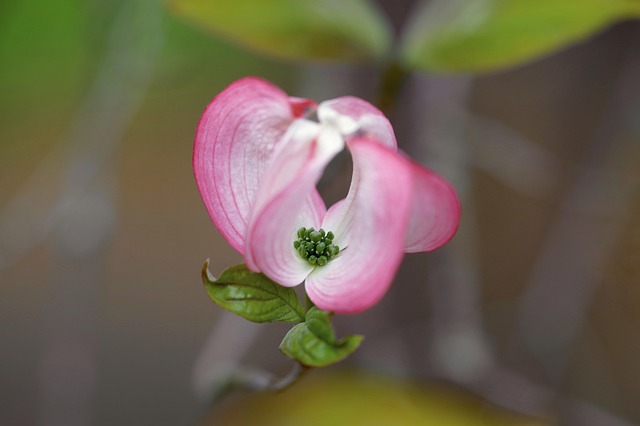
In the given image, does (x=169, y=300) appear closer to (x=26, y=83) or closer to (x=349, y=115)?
(x=26, y=83)

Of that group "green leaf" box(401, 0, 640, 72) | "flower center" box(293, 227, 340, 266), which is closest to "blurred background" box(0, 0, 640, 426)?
"green leaf" box(401, 0, 640, 72)

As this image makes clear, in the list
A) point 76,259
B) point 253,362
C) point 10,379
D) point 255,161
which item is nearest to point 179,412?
point 253,362

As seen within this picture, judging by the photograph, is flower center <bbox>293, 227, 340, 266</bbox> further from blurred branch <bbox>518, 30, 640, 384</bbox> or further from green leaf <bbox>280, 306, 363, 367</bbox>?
blurred branch <bbox>518, 30, 640, 384</bbox>

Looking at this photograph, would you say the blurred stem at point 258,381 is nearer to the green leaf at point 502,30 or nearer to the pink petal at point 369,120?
the pink petal at point 369,120

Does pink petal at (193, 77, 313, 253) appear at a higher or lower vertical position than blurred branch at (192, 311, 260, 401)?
higher

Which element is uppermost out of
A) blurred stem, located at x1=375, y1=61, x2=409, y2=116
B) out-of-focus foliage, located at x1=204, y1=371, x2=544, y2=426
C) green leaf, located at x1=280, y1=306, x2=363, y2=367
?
blurred stem, located at x1=375, y1=61, x2=409, y2=116

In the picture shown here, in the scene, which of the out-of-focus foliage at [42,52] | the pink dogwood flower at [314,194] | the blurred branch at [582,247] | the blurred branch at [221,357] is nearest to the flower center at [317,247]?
the pink dogwood flower at [314,194]

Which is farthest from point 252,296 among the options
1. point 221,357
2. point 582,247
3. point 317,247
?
point 582,247
